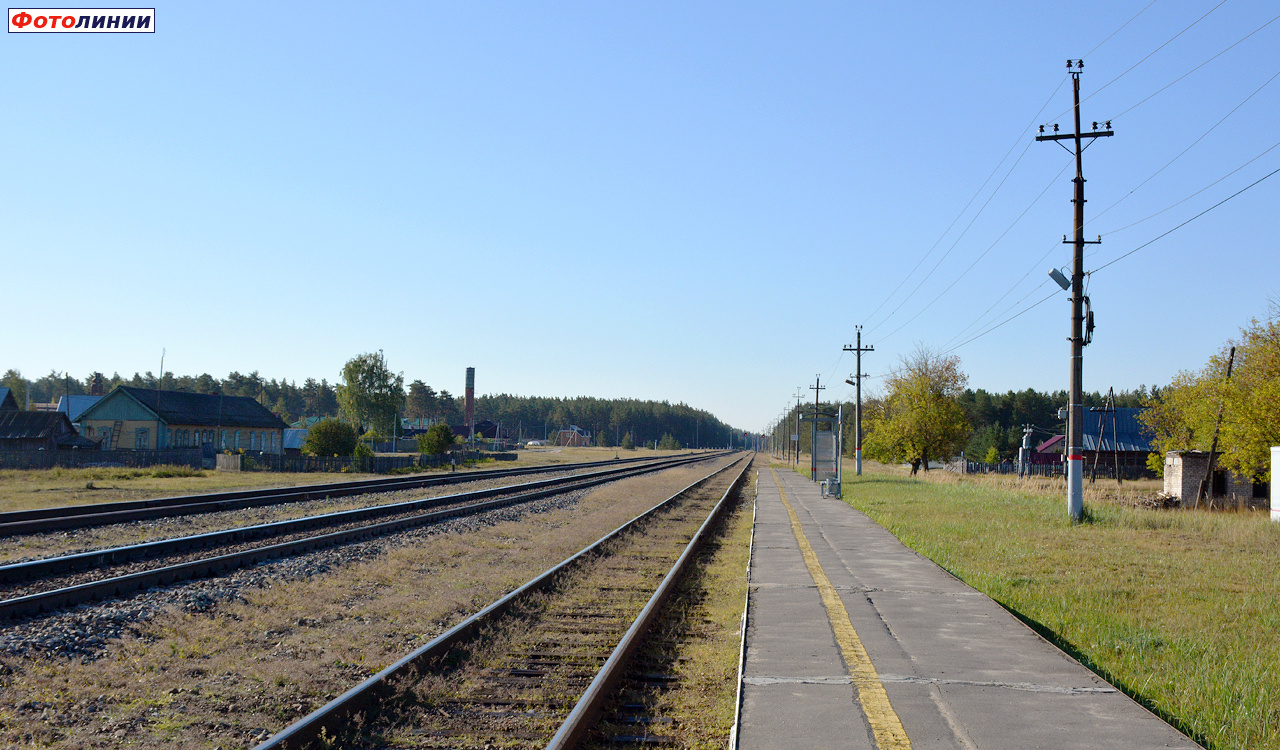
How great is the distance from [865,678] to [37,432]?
214 ft

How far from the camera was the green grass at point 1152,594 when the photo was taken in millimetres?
6406

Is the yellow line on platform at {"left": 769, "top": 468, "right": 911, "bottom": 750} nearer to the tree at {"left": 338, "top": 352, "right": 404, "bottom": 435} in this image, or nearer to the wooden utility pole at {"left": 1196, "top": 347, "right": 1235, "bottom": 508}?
the wooden utility pole at {"left": 1196, "top": 347, "right": 1235, "bottom": 508}

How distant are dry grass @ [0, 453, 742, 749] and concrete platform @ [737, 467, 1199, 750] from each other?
3.43 m

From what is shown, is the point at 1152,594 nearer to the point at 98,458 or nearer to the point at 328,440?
the point at 98,458

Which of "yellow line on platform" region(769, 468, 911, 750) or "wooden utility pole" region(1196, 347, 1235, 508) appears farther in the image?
"wooden utility pole" region(1196, 347, 1235, 508)

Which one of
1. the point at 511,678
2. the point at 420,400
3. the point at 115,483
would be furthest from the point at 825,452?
the point at 420,400

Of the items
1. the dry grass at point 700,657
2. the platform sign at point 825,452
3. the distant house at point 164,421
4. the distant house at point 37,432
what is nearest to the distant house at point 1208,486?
the platform sign at point 825,452

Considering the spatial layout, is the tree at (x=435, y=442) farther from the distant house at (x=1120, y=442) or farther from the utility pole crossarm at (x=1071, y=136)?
the distant house at (x=1120, y=442)

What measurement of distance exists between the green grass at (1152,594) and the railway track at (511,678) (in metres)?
4.16

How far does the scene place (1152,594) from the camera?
11148mm

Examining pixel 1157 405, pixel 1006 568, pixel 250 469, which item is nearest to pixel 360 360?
pixel 250 469

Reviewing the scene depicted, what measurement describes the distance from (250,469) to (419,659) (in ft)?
138

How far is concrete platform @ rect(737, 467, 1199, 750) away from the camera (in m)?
5.25

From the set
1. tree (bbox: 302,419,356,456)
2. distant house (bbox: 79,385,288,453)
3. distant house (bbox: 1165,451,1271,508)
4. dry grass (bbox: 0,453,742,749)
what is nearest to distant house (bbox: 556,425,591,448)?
distant house (bbox: 79,385,288,453)
